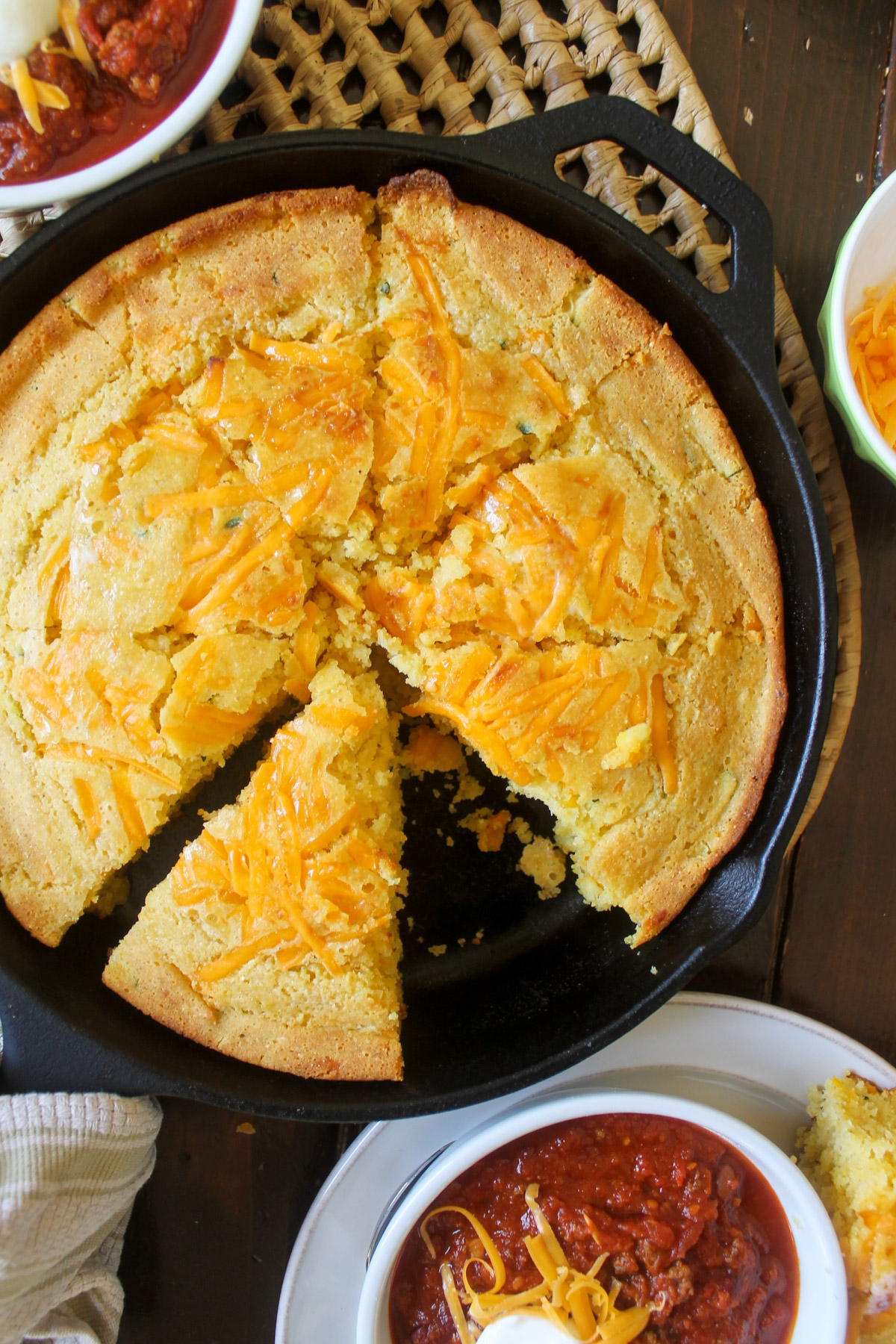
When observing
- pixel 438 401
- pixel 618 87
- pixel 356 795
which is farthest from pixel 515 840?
pixel 618 87

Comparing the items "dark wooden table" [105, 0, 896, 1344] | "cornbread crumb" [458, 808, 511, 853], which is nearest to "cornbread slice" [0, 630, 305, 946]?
"cornbread crumb" [458, 808, 511, 853]

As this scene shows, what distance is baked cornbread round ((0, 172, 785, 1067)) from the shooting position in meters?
2.08

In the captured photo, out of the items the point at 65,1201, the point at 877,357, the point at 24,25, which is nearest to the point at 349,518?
the point at 24,25

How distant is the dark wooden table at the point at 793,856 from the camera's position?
2.59 metres

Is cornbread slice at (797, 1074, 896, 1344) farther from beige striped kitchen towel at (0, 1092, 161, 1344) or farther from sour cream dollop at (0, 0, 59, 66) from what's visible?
sour cream dollop at (0, 0, 59, 66)

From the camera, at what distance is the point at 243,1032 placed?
227 cm

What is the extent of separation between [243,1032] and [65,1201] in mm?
589

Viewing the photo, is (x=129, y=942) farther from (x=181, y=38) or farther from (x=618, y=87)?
(x=618, y=87)

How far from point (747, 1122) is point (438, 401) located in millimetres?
2160

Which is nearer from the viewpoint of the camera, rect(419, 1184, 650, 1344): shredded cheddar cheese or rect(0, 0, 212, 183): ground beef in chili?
rect(0, 0, 212, 183): ground beef in chili

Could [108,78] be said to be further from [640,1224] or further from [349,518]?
[640,1224]

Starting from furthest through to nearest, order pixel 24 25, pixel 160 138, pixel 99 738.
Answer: pixel 99 738 → pixel 160 138 → pixel 24 25

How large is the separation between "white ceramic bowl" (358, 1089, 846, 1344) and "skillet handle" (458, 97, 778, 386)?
1853 millimetres

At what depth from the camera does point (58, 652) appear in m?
2.08
